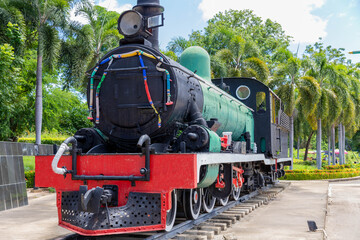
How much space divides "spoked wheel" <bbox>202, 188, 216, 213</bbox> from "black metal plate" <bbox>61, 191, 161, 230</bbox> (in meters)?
2.27

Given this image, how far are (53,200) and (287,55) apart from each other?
1834 centimetres

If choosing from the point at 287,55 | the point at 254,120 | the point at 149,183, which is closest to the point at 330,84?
the point at 287,55

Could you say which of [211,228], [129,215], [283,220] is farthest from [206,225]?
[283,220]

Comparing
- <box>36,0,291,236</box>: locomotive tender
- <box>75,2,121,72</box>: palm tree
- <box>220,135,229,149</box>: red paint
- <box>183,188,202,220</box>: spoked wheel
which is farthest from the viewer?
<box>75,2,121,72</box>: palm tree

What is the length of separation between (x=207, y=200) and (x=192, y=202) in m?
1.20

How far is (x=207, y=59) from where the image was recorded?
8.82m

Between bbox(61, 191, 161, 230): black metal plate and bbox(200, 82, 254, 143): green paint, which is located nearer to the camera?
bbox(61, 191, 161, 230): black metal plate

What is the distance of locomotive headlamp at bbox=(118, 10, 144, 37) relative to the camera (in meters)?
6.22

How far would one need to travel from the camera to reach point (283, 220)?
26.3 feet

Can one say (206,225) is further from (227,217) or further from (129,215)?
(129,215)

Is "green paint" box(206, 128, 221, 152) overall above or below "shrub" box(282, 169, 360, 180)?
above

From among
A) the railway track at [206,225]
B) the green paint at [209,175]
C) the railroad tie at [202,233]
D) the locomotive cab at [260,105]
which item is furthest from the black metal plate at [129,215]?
the locomotive cab at [260,105]

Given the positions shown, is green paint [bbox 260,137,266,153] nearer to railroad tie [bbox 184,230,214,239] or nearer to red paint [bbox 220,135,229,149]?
red paint [bbox 220,135,229,149]

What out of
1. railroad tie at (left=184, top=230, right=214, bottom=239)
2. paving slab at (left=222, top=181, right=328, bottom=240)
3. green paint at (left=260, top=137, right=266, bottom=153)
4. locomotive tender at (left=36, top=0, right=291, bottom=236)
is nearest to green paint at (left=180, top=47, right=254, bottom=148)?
locomotive tender at (left=36, top=0, right=291, bottom=236)
